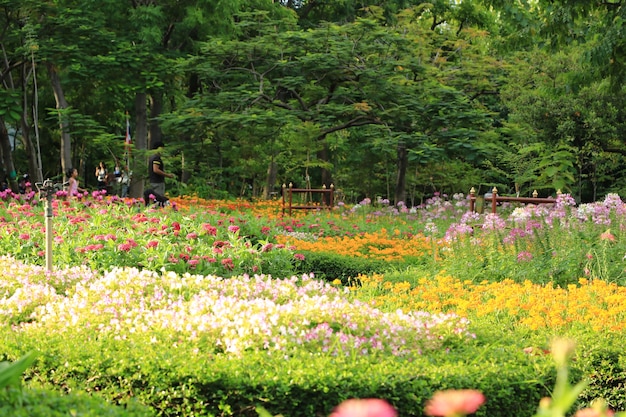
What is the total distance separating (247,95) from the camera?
17391mm

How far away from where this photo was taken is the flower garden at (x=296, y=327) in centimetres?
407

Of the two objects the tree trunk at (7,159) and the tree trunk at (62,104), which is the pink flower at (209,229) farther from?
the tree trunk at (7,159)

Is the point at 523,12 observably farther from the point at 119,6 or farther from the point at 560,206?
the point at 119,6

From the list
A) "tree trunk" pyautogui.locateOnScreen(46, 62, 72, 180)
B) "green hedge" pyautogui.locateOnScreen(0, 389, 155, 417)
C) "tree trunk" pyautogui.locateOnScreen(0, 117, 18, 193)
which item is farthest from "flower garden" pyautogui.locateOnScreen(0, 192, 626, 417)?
"tree trunk" pyautogui.locateOnScreen(0, 117, 18, 193)

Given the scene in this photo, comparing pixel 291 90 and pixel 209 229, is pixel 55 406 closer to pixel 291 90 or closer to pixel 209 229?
pixel 209 229

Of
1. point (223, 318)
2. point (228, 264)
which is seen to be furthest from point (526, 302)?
point (228, 264)

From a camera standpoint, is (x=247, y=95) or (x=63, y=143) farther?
(x=63, y=143)

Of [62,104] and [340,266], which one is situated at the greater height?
[62,104]

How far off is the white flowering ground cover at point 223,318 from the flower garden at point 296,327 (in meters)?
0.02

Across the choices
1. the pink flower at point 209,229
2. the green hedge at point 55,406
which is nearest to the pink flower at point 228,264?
the pink flower at point 209,229

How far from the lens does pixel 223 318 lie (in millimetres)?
4871

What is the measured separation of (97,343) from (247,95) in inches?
526

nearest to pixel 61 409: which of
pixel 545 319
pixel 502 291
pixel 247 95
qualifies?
pixel 545 319

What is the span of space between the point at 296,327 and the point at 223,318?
490 millimetres
